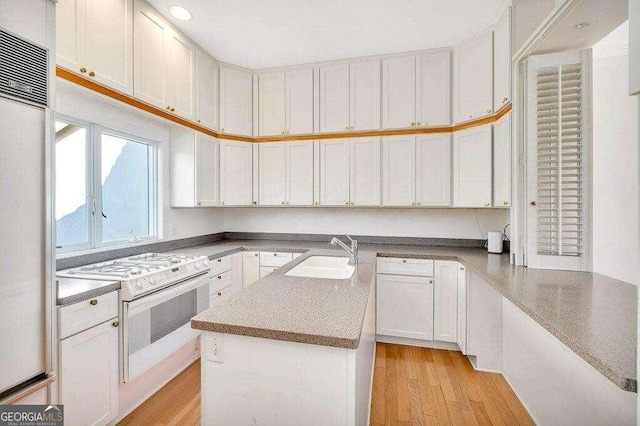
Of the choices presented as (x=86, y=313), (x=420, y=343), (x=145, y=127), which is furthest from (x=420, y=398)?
(x=145, y=127)

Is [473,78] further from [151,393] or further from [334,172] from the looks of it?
[151,393]

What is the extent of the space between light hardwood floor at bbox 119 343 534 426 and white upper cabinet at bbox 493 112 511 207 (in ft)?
4.52

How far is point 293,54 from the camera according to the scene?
9.85 feet

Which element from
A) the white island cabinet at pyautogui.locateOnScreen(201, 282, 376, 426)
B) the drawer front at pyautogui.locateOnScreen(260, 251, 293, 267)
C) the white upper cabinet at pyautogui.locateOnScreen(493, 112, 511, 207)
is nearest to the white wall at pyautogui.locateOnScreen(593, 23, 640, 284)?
the white upper cabinet at pyautogui.locateOnScreen(493, 112, 511, 207)

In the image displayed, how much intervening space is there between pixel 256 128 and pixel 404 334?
267 cm

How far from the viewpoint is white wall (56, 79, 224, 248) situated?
2010mm

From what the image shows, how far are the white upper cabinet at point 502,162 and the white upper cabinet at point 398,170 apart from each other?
72cm

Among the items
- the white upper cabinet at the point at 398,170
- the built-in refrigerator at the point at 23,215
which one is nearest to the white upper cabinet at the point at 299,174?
the white upper cabinet at the point at 398,170

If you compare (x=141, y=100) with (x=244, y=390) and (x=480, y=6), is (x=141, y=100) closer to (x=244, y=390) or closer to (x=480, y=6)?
(x=244, y=390)

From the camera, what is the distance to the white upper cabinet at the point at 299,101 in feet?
10.5

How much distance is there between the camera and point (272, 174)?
11.1 feet

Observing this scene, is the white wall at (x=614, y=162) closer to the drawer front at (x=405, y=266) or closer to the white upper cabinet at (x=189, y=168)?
the drawer front at (x=405, y=266)

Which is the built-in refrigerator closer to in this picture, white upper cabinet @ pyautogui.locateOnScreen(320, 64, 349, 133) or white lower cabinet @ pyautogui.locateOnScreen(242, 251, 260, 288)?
white lower cabinet @ pyautogui.locateOnScreen(242, 251, 260, 288)

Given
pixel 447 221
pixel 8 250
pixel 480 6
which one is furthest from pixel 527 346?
pixel 8 250
